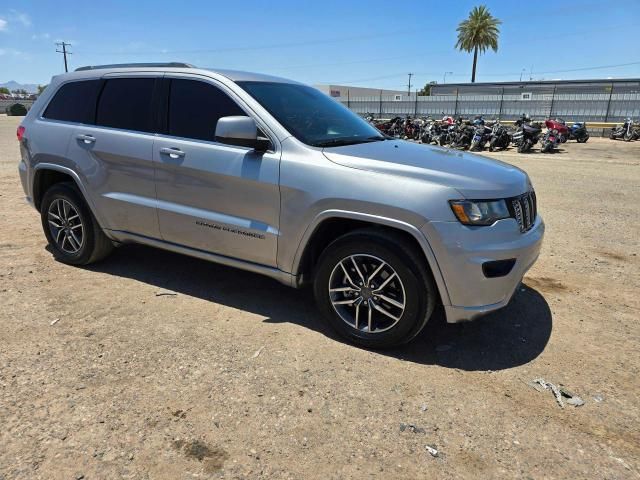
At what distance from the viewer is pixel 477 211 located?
2994 mm

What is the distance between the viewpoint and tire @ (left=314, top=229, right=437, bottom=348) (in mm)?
3107

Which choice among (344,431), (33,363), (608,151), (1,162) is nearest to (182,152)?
(33,363)

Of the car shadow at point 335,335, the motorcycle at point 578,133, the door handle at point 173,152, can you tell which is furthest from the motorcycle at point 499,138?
the door handle at point 173,152

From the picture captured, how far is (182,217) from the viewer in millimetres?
3895

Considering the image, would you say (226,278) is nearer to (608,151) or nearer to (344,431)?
(344,431)

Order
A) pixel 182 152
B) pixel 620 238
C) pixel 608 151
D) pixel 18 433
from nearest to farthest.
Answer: pixel 18 433 < pixel 182 152 < pixel 620 238 < pixel 608 151

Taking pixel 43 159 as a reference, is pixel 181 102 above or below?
above

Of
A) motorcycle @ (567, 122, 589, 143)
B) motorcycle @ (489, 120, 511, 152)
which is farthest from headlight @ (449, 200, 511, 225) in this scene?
motorcycle @ (567, 122, 589, 143)

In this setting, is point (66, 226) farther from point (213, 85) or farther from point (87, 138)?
point (213, 85)

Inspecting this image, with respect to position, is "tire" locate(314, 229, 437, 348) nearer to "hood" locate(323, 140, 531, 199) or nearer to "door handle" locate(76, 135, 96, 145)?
"hood" locate(323, 140, 531, 199)

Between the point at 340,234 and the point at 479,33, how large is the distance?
61.1m

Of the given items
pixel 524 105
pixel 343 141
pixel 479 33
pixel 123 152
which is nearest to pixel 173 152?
pixel 123 152

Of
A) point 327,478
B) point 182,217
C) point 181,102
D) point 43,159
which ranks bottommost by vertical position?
point 327,478

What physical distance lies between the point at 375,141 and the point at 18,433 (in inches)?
121
